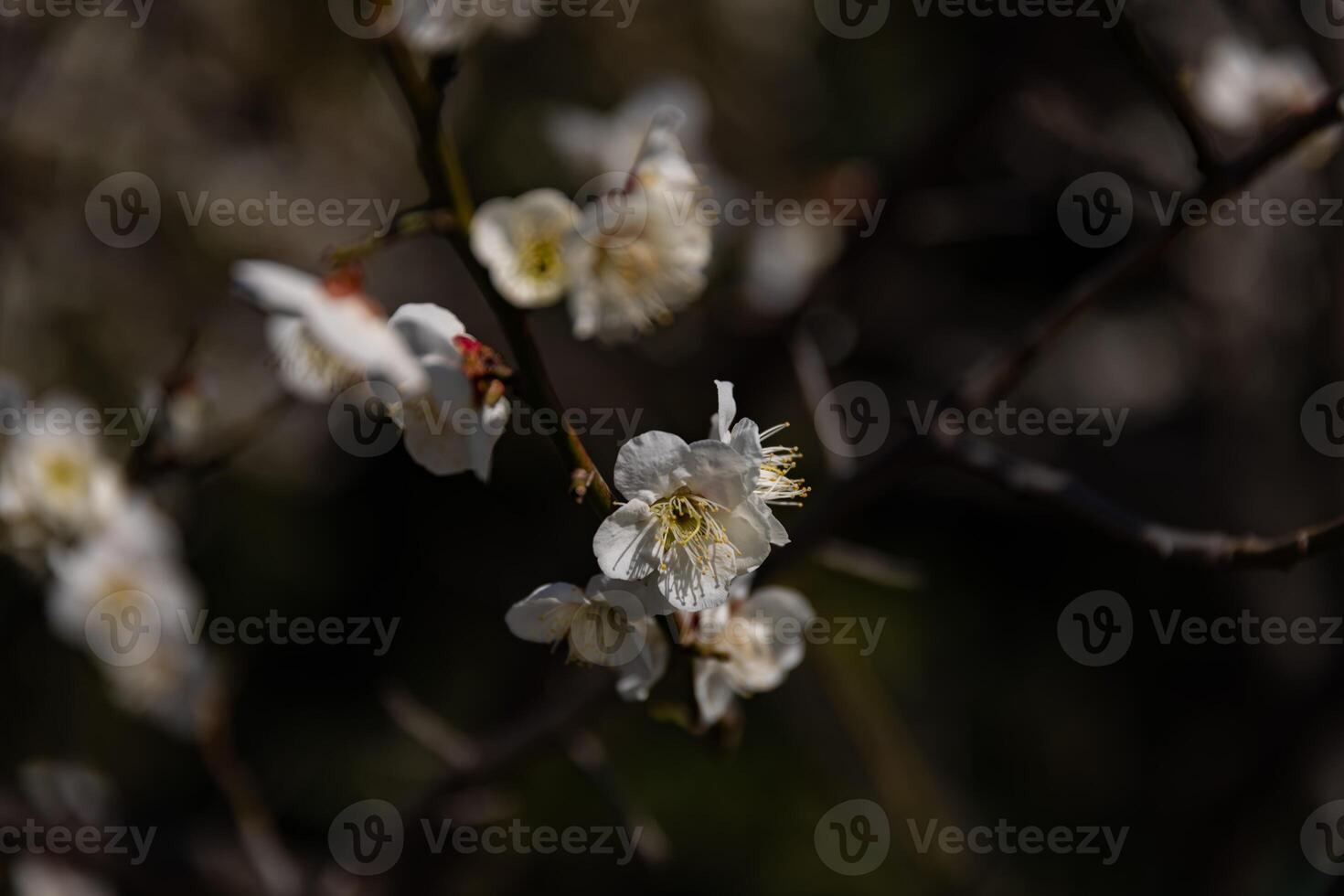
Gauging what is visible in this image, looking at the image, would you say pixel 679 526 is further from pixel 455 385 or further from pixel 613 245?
pixel 613 245

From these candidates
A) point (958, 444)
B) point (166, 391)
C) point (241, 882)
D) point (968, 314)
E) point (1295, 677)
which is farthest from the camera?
point (968, 314)

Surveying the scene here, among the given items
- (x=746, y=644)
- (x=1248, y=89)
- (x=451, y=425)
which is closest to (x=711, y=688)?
(x=746, y=644)

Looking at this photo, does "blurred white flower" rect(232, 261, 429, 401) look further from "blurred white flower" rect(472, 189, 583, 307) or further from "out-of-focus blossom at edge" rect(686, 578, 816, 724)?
"out-of-focus blossom at edge" rect(686, 578, 816, 724)

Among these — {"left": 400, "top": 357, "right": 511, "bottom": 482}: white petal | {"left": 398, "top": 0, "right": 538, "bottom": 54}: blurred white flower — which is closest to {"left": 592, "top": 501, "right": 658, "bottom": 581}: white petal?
{"left": 400, "top": 357, "right": 511, "bottom": 482}: white petal

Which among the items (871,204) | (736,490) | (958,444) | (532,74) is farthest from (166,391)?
(532,74)

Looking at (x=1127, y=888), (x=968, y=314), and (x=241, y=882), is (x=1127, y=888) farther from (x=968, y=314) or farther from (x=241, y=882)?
(x=241, y=882)

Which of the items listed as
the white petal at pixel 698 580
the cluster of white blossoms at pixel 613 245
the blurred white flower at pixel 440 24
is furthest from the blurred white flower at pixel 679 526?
the blurred white flower at pixel 440 24

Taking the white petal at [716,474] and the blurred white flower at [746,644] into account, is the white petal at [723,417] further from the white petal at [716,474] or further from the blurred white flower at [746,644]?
the blurred white flower at [746,644]
